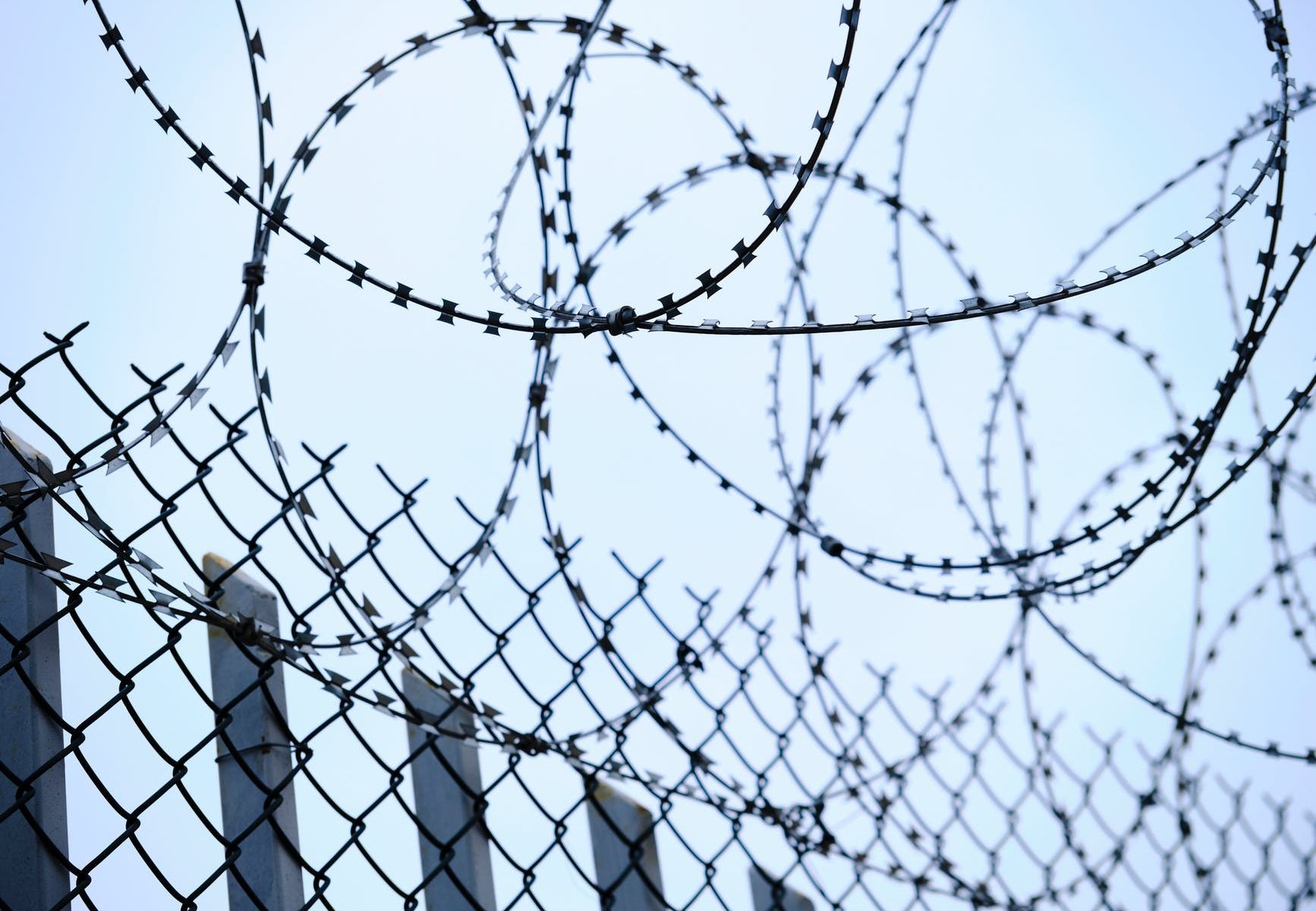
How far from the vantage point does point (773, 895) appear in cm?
348

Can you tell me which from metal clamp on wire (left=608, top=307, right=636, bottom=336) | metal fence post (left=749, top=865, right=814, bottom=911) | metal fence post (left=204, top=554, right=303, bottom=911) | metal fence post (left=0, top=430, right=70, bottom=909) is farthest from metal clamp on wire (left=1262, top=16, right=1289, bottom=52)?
metal fence post (left=0, top=430, right=70, bottom=909)

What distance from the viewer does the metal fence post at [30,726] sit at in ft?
7.37

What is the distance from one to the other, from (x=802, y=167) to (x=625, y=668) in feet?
4.26

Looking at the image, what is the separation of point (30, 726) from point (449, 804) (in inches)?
36.5

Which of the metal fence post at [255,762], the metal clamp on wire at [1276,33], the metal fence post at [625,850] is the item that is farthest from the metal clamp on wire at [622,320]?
the metal clamp on wire at [1276,33]

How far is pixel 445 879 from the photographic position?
2959mm

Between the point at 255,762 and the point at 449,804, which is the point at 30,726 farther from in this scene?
the point at 449,804

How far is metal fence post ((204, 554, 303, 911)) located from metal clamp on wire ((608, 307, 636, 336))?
32.3 inches

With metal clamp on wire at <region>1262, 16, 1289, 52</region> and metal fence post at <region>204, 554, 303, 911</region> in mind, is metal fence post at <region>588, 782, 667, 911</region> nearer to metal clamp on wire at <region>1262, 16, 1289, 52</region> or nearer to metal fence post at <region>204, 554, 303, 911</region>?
metal fence post at <region>204, 554, 303, 911</region>

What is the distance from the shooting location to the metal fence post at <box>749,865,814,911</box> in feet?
11.4

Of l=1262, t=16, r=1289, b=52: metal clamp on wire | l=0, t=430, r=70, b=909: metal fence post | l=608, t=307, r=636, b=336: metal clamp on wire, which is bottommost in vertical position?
l=0, t=430, r=70, b=909: metal fence post

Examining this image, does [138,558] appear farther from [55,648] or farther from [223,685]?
[223,685]

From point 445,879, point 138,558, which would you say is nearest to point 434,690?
point 445,879

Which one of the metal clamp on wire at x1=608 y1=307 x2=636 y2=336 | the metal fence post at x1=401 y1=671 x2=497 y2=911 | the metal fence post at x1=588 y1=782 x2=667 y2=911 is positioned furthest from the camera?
the metal fence post at x1=588 y1=782 x2=667 y2=911
